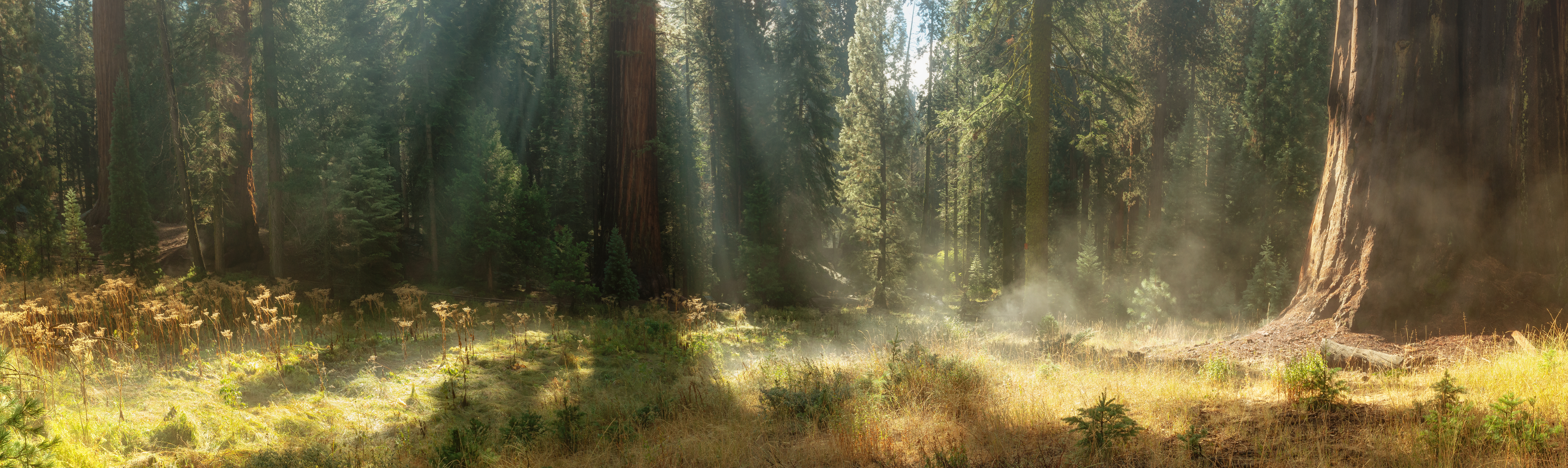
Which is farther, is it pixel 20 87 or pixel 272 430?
pixel 20 87

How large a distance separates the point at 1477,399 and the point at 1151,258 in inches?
712

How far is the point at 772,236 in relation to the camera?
60.7 feet

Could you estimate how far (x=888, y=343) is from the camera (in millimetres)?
9281

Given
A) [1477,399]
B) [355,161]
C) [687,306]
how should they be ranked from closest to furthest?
[1477,399] → [687,306] → [355,161]

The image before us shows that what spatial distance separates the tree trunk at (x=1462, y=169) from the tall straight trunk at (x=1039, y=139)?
5.18 m

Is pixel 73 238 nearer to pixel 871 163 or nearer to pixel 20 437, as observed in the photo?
pixel 20 437

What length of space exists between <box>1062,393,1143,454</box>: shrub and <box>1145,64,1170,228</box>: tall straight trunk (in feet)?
65.8

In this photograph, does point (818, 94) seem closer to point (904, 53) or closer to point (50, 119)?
point (904, 53)

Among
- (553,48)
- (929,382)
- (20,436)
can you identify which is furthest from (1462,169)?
(553,48)

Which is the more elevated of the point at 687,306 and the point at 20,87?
the point at 20,87

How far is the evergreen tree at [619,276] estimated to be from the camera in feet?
45.4

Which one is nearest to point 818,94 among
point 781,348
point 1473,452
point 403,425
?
point 781,348

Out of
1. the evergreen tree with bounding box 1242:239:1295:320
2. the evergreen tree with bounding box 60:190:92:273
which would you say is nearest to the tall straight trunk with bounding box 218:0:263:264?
the evergreen tree with bounding box 60:190:92:273

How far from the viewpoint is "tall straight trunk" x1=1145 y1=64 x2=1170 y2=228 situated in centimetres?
2227
